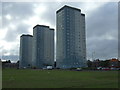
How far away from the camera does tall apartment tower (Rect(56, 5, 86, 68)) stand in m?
172

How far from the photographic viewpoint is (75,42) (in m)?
180

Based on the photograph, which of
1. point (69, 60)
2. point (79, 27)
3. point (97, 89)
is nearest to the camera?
point (97, 89)

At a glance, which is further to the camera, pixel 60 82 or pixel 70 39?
pixel 70 39

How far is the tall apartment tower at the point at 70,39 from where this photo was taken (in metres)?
172

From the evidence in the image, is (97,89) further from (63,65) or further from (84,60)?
(84,60)

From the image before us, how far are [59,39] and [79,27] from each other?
71.1 ft

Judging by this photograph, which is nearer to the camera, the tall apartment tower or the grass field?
the grass field

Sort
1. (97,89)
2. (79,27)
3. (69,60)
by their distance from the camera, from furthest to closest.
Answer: (79,27) → (69,60) → (97,89)

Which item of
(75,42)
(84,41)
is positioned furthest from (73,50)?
(84,41)

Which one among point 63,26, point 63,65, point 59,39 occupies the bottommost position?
point 63,65

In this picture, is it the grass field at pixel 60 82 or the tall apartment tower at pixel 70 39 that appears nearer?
the grass field at pixel 60 82

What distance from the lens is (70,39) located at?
17550 cm

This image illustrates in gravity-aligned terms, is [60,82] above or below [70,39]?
below

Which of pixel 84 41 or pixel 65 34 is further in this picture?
pixel 84 41
